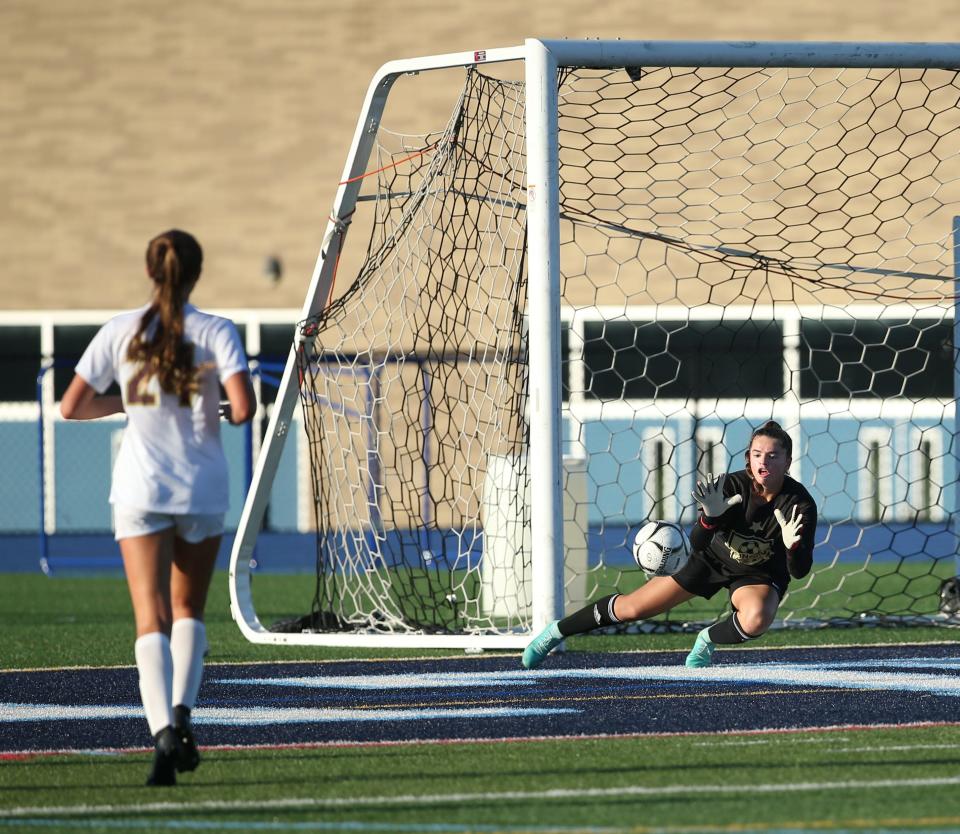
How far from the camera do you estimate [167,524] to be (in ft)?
16.9

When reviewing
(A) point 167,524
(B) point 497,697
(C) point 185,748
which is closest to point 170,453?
(A) point 167,524

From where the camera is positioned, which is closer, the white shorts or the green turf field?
the green turf field

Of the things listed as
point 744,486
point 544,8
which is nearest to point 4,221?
point 544,8

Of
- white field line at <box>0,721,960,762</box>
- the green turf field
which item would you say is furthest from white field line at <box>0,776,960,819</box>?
white field line at <box>0,721,960,762</box>

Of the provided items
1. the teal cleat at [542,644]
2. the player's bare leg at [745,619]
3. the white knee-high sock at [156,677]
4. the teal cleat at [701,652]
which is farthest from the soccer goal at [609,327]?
the white knee-high sock at [156,677]

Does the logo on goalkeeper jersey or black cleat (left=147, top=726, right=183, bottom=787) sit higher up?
the logo on goalkeeper jersey

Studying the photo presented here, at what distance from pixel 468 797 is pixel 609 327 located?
17.4m

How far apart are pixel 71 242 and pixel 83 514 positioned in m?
3.62

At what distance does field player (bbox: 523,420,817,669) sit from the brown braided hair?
2948 mm

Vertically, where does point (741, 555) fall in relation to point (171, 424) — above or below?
below

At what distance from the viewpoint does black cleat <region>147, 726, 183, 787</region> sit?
195 inches

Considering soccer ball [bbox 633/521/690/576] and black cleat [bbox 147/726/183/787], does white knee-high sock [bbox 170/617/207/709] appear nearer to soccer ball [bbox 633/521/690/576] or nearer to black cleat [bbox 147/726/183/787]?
black cleat [bbox 147/726/183/787]

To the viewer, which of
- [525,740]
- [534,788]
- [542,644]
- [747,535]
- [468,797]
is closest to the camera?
[468,797]

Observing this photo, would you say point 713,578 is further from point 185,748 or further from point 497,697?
point 185,748
